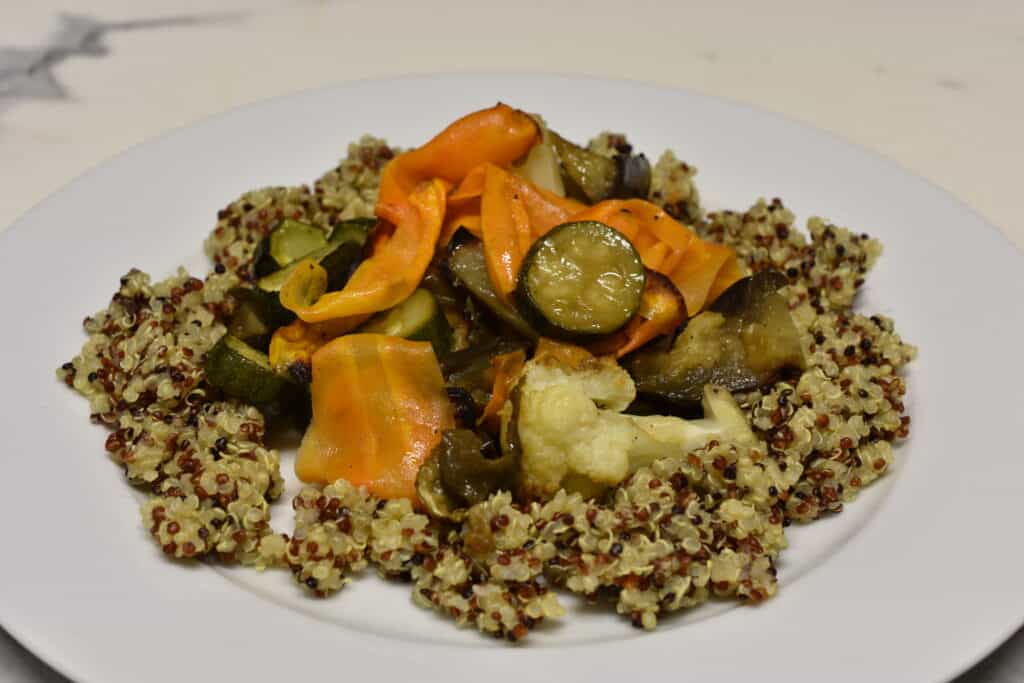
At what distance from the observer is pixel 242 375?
11.3 ft

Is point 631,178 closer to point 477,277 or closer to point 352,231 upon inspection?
point 477,277

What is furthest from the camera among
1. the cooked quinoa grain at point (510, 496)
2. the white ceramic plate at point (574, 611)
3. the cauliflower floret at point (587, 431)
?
the cauliflower floret at point (587, 431)

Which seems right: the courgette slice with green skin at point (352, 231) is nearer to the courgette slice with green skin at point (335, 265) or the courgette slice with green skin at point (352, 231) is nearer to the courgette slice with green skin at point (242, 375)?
the courgette slice with green skin at point (335, 265)

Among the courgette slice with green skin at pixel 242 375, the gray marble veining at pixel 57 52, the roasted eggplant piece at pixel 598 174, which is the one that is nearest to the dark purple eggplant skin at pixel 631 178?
the roasted eggplant piece at pixel 598 174

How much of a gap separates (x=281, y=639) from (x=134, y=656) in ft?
1.08

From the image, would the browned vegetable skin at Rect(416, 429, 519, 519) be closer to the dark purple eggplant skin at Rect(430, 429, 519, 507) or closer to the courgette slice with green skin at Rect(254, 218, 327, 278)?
the dark purple eggplant skin at Rect(430, 429, 519, 507)

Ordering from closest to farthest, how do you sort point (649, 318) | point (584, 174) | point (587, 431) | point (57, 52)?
point (587, 431), point (649, 318), point (584, 174), point (57, 52)

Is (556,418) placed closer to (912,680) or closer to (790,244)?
(912,680)

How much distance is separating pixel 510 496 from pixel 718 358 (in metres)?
0.83

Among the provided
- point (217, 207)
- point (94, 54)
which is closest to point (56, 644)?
point (217, 207)

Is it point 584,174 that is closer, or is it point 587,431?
point 587,431

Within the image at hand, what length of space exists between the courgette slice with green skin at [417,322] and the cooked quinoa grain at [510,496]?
1.51 ft

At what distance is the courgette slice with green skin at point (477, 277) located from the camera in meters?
3.50

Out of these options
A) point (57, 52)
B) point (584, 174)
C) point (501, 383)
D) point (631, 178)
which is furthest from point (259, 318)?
point (57, 52)
